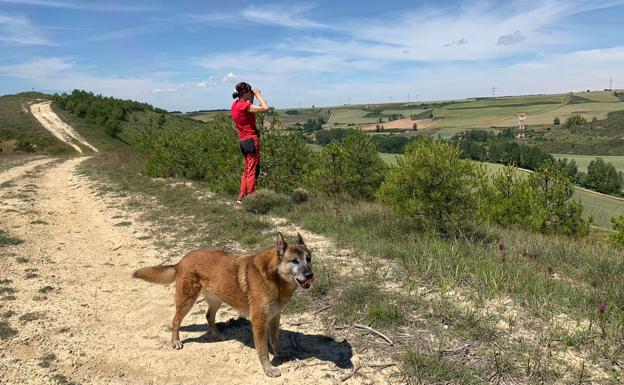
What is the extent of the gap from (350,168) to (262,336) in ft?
33.6

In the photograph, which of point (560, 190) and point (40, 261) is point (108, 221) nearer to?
point (40, 261)

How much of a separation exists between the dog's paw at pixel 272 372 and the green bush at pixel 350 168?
30.8 feet

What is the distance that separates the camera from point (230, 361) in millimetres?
4266

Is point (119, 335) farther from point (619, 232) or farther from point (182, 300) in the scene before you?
point (619, 232)

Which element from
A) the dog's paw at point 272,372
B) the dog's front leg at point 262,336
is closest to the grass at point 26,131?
the dog's front leg at point 262,336

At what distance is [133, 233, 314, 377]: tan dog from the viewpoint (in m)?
3.76

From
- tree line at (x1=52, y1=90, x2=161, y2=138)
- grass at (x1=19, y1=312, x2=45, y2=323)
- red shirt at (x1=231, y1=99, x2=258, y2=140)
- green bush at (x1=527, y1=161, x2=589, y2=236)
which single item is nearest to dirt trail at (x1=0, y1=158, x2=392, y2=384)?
grass at (x1=19, y1=312, x2=45, y2=323)

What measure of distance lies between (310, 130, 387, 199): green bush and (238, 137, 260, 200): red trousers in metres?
3.16

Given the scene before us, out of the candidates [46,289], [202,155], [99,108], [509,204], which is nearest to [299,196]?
[202,155]

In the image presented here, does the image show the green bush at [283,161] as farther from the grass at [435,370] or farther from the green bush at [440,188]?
the grass at [435,370]

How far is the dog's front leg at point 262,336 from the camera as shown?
12.9ft

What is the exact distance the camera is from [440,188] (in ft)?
27.0

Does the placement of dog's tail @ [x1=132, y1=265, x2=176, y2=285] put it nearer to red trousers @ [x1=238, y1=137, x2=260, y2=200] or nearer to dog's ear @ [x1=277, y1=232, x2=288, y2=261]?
dog's ear @ [x1=277, y1=232, x2=288, y2=261]

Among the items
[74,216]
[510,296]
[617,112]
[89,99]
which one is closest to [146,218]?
[74,216]
